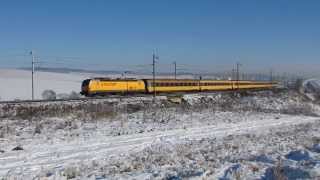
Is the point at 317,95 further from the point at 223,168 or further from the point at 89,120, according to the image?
the point at 223,168

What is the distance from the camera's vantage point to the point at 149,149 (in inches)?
822

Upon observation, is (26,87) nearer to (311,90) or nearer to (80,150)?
(311,90)

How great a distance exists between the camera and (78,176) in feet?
45.6

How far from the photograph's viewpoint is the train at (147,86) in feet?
172

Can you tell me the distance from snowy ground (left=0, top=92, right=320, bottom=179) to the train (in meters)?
13.5

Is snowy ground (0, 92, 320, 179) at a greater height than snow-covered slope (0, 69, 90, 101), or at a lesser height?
lesser

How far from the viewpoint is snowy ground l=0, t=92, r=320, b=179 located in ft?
41.9

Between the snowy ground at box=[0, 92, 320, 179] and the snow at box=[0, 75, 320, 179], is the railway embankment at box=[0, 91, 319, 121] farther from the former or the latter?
the snowy ground at box=[0, 92, 320, 179]

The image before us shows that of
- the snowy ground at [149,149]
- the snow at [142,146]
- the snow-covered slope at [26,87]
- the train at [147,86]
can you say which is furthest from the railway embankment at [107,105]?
the snow-covered slope at [26,87]

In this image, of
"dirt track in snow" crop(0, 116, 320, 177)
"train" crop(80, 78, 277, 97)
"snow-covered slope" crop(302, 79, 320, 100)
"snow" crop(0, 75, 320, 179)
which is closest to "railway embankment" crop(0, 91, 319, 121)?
"snow" crop(0, 75, 320, 179)

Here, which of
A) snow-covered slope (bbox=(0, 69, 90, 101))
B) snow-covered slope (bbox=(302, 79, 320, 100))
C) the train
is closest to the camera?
the train

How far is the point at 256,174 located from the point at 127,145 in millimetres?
11700

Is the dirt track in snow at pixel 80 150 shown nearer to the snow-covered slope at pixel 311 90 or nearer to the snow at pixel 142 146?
the snow at pixel 142 146

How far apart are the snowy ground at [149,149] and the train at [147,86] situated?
13469 millimetres
